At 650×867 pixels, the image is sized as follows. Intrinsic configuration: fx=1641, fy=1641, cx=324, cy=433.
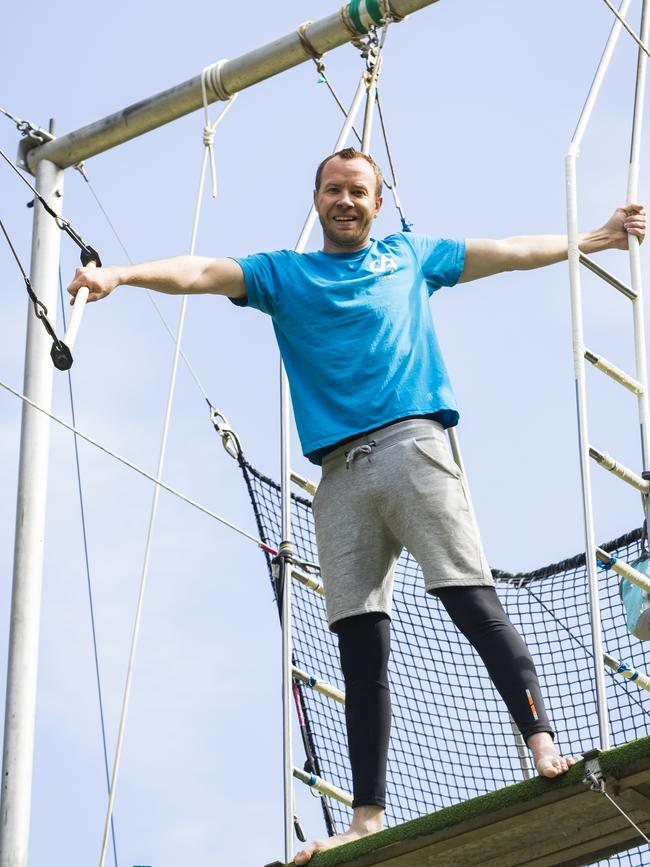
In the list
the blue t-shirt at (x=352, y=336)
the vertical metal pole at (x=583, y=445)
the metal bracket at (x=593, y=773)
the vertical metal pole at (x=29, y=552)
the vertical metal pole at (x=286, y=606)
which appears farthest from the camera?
the vertical metal pole at (x=29, y=552)

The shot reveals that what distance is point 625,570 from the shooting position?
446 cm

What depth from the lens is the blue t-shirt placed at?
4086 millimetres

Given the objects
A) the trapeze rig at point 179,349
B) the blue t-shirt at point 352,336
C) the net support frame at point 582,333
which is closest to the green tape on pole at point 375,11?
the trapeze rig at point 179,349

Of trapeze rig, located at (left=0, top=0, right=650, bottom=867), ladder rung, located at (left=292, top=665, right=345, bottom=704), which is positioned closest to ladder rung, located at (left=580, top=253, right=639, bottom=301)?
trapeze rig, located at (left=0, top=0, right=650, bottom=867)

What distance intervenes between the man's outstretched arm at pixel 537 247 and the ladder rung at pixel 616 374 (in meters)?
0.31

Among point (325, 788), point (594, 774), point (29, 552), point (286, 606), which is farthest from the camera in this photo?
point (29, 552)

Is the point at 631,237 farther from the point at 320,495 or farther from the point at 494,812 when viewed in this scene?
the point at 494,812

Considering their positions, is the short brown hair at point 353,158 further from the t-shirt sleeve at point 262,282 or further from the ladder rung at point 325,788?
the ladder rung at point 325,788

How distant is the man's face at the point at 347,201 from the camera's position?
14.0 feet

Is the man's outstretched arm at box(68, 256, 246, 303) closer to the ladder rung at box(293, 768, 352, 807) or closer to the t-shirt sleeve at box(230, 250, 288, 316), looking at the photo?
the t-shirt sleeve at box(230, 250, 288, 316)

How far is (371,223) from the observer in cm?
432

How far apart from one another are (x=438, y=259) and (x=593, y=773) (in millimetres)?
1519

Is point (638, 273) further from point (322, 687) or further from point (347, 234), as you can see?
point (322, 687)

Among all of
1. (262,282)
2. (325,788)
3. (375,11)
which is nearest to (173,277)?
(262,282)
